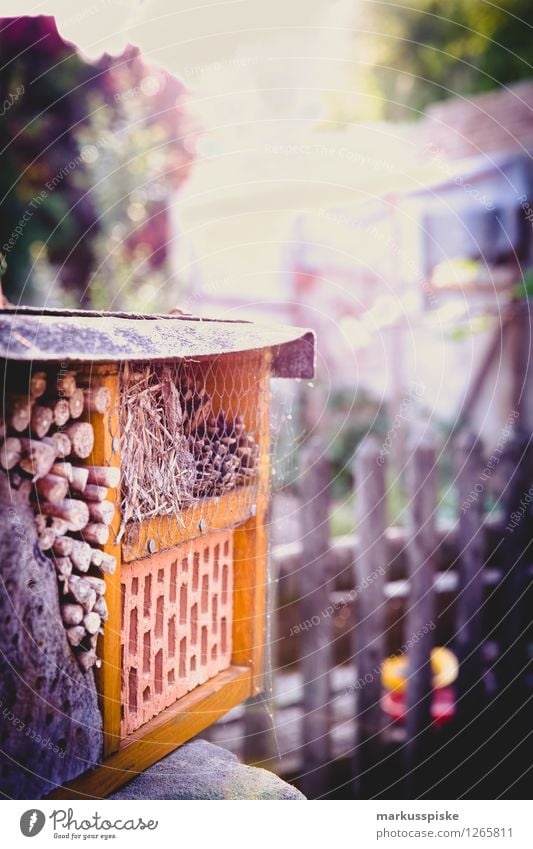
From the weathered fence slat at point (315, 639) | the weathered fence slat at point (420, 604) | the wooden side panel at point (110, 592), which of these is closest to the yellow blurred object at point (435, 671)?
the weathered fence slat at point (420, 604)

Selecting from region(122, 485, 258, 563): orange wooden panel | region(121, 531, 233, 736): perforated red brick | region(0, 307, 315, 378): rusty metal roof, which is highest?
region(0, 307, 315, 378): rusty metal roof

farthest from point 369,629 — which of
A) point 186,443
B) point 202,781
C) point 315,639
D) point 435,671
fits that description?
point 186,443

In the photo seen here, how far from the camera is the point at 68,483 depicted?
0.63 metres

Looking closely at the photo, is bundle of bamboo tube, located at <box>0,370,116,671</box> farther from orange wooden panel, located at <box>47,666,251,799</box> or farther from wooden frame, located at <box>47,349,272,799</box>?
orange wooden panel, located at <box>47,666,251,799</box>

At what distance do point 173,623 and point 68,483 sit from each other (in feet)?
0.88

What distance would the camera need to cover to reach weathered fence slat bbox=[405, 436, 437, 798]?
5.03 feet

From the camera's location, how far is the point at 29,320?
52cm

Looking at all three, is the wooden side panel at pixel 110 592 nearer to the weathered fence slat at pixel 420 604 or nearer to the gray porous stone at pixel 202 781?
the gray porous stone at pixel 202 781

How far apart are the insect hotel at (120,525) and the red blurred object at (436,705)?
0.89m

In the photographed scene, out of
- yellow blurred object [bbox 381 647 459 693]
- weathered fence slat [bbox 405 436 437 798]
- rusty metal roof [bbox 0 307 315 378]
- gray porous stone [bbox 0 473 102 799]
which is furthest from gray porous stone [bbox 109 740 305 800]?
yellow blurred object [bbox 381 647 459 693]

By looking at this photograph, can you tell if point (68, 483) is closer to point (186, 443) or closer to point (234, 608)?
point (186, 443)

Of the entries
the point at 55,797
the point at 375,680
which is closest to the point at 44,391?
the point at 55,797

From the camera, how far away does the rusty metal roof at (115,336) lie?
0.51 meters
